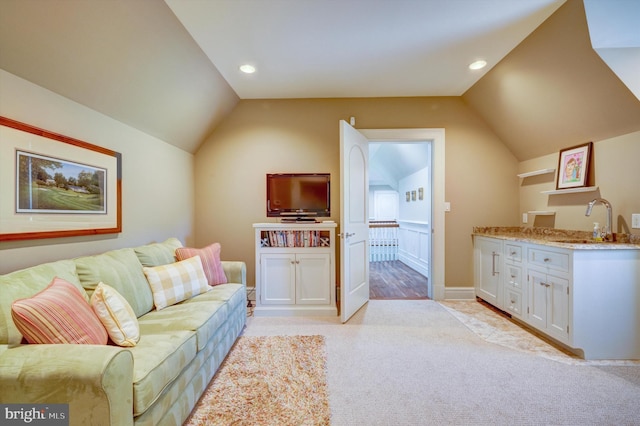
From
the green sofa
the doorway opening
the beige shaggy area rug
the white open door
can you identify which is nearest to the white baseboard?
the doorway opening

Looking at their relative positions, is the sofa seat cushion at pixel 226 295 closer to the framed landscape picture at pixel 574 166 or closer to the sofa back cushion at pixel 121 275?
the sofa back cushion at pixel 121 275

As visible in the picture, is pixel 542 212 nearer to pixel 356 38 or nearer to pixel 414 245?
pixel 414 245

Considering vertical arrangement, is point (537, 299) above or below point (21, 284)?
below

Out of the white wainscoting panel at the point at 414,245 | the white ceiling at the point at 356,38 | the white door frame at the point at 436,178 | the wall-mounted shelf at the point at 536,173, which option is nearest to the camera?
the white ceiling at the point at 356,38

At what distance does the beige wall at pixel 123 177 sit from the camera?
4.90ft

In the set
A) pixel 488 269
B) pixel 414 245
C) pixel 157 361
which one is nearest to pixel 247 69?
pixel 157 361

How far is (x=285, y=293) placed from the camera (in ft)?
9.68

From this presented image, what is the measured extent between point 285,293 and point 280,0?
2674 millimetres

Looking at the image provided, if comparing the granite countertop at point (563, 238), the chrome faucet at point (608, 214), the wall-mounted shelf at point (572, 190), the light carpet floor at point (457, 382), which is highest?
the wall-mounted shelf at point (572, 190)

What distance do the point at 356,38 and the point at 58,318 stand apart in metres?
2.69

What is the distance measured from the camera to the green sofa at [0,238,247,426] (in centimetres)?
95

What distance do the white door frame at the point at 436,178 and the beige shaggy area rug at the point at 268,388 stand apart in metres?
1.93

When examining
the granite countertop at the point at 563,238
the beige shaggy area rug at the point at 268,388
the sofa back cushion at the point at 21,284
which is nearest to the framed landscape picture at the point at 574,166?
the granite countertop at the point at 563,238

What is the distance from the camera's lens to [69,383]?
3.12 feet
